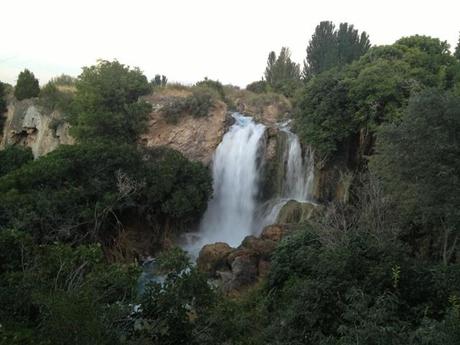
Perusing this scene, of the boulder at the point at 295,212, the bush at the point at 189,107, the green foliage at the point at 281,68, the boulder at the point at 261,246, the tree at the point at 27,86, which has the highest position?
the green foliage at the point at 281,68

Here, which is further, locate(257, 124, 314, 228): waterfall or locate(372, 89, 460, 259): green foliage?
locate(257, 124, 314, 228): waterfall

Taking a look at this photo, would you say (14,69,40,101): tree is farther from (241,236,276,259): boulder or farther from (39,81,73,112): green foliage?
(241,236,276,259): boulder

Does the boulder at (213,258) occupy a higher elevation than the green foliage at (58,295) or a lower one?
lower

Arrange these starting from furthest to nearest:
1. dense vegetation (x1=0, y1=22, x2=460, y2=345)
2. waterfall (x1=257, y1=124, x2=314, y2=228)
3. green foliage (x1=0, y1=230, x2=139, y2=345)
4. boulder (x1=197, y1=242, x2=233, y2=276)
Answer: waterfall (x1=257, y1=124, x2=314, y2=228) → boulder (x1=197, y1=242, x2=233, y2=276) → dense vegetation (x1=0, y1=22, x2=460, y2=345) → green foliage (x1=0, y1=230, x2=139, y2=345)

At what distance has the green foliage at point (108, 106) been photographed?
23.0 metres

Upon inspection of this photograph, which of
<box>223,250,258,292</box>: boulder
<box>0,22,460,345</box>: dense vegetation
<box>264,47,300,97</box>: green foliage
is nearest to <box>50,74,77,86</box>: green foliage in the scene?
<box>0,22,460,345</box>: dense vegetation

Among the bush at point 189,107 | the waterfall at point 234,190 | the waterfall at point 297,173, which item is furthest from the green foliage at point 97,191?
the waterfall at point 297,173

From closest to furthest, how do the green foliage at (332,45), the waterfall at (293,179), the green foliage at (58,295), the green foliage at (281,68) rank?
the green foliage at (58,295) → the waterfall at (293,179) → the green foliage at (332,45) → the green foliage at (281,68)

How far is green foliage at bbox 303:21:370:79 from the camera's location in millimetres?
38438

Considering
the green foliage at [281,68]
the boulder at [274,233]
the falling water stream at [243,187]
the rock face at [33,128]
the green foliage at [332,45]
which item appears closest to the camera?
the boulder at [274,233]

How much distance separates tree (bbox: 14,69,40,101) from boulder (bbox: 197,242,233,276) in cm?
2337

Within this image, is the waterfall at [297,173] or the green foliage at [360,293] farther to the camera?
the waterfall at [297,173]

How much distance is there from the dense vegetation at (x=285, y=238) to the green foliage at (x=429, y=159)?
4 cm

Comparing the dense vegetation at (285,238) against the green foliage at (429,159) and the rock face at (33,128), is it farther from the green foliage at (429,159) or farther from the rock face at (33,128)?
the rock face at (33,128)
